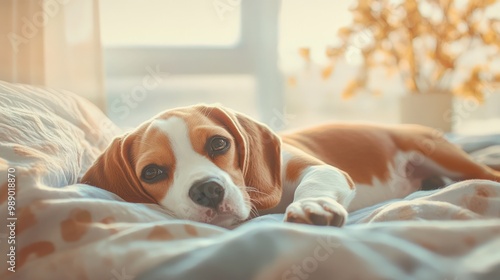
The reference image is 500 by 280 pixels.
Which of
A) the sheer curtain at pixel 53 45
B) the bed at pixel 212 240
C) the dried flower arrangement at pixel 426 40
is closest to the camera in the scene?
the bed at pixel 212 240

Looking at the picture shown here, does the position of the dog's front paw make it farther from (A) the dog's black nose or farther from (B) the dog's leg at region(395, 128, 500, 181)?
(B) the dog's leg at region(395, 128, 500, 181)

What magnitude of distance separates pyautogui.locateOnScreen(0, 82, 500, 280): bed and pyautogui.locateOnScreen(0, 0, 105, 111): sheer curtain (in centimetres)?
165

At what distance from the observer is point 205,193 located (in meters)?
1.08

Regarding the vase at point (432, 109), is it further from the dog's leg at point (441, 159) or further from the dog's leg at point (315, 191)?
the dog's leg at point (315, 191)

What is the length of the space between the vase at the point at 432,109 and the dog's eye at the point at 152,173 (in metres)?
2.14

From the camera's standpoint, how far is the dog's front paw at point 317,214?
972 millimetres

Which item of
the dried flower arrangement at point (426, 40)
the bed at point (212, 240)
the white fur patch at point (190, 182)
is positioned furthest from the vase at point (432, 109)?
the white fur patch at point (190, 182)

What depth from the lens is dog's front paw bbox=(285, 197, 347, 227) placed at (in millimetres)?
972

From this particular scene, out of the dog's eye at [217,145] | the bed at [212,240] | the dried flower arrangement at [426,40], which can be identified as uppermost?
the dried flower arrangement at [426,40]

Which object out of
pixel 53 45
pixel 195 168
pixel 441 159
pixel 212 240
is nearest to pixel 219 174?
pixel 195 168

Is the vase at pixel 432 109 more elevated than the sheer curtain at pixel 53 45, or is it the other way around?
the sheer curtain at pixel 53 45

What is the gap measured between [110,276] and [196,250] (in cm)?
12

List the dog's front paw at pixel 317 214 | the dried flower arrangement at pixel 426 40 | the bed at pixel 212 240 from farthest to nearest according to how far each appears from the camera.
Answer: the dried flower arrangement at pixel 426 40 < the dog's front paw at pixel 317 214 < the bed at pixel 212 240

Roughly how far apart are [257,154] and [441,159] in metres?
0.78
